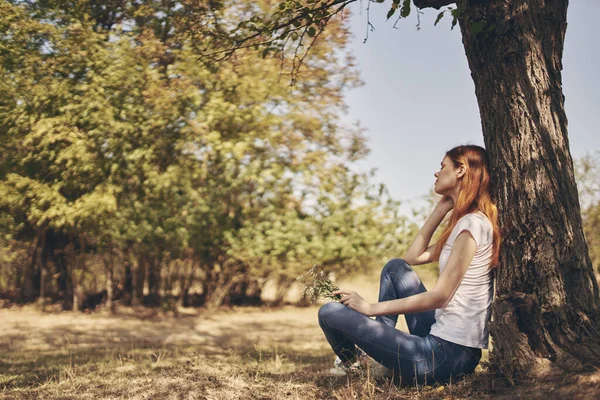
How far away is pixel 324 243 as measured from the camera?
1081 cm

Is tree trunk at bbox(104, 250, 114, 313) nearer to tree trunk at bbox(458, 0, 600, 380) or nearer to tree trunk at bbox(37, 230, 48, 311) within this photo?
tree trunk at bbox(37, 230, 48, 311)

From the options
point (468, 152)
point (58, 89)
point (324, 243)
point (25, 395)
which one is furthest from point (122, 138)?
point (468, 152)

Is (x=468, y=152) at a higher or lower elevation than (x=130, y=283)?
higher

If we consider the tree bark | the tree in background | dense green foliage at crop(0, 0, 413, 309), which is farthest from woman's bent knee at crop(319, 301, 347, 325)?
the tree bark

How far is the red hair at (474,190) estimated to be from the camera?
12.2 ft

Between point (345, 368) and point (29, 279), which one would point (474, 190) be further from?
point (29, 279)

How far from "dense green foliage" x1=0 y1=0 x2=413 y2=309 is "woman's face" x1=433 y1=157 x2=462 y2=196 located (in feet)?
20.6

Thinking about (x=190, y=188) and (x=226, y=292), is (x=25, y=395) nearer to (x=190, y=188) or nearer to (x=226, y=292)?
(x=190, y=188)

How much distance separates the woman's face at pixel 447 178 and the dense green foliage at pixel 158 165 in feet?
20.6

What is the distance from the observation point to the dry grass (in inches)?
148

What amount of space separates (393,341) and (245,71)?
7.46m

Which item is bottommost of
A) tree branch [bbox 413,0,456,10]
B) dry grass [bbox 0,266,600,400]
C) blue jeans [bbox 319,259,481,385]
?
dry grass [bbox 0,266,600,400]

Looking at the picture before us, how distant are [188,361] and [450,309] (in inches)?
135

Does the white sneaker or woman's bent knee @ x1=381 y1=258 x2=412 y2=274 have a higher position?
woman's bent knee @ x1=381 y1=258 x2=412 y2=274
